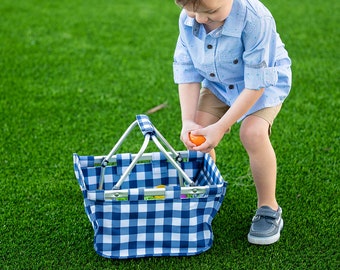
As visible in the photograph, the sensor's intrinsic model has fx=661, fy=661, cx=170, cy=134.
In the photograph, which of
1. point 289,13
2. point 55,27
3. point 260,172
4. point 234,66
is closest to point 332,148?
point 260,172

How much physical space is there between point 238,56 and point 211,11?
0.69ft

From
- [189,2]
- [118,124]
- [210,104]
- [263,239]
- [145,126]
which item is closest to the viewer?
[189,2]

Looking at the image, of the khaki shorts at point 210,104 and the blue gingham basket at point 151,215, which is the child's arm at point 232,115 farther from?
the khaki shorts at point 210,104

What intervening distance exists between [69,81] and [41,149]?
0.82 m

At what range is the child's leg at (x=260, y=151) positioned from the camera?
7.48 feet

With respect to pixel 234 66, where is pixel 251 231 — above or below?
below

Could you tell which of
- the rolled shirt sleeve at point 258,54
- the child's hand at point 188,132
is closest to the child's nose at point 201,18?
the rolled shirt sleeve at point 258,54

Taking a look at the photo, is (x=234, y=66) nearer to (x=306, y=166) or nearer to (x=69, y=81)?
(x=306, y=166)

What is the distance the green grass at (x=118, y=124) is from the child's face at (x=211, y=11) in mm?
782

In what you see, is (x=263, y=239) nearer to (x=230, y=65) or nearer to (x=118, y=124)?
(x=230, y=65)

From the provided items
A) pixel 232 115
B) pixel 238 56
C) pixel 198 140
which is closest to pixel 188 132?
pixel 198 140

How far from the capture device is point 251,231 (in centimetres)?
237

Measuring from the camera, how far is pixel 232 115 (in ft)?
7.18

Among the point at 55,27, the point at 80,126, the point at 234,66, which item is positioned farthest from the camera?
the point at 55,27
